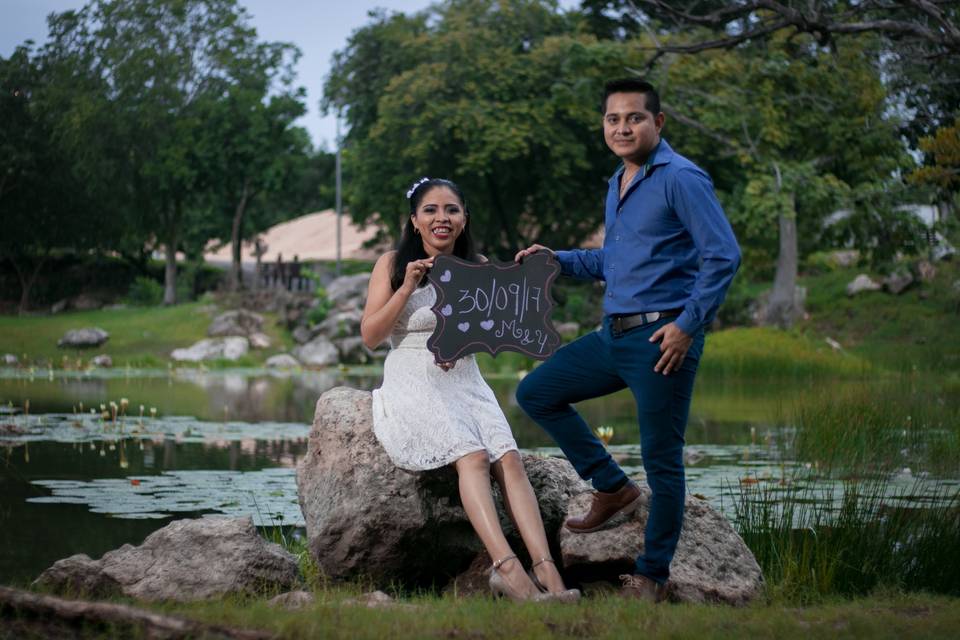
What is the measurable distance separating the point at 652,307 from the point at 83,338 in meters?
25.6

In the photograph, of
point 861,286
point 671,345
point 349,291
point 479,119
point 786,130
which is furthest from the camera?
point 479,119

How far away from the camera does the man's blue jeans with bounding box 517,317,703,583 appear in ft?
16.3

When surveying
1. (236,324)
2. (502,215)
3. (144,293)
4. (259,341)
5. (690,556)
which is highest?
(502,215)

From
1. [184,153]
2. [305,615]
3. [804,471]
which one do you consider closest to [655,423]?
[305,615]

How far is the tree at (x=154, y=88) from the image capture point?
32.5 m

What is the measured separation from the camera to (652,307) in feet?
16.4

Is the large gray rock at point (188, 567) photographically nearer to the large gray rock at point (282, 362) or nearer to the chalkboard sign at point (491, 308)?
the chalkboard sign at point (491, 308)

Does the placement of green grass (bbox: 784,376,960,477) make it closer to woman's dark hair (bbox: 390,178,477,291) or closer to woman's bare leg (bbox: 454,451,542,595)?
woman's dark hair (bbox: 390,178,477,291)

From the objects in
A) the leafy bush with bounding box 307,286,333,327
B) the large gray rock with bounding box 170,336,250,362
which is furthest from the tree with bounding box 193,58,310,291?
the large gray rock with bounding box 170,336,250,362

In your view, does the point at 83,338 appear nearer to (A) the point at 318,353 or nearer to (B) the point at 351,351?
(A) the point at 318,353

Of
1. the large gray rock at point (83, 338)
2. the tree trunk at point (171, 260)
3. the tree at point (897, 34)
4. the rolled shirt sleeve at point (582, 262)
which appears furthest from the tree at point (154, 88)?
the rolled shirt sleeve at point (582, 262)

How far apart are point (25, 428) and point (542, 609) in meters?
9.11

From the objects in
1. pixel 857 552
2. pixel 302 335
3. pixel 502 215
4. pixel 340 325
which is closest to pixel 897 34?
pixel 857 552

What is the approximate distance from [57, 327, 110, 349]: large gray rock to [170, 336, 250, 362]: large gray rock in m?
1.88
